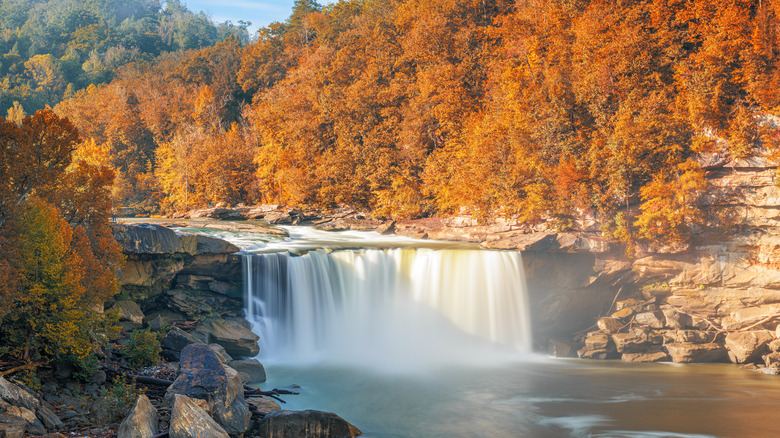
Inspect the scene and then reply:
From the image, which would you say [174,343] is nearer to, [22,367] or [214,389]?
[22,367]

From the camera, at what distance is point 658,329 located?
20.3 m

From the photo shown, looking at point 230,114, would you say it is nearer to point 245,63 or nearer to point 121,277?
point 245,63

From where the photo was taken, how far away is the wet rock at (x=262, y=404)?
36.0 feet

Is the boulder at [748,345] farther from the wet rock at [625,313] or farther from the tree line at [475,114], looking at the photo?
the tree line at [475,114]

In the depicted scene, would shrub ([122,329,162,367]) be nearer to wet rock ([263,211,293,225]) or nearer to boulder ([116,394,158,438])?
boulder ([116,394,158,438])

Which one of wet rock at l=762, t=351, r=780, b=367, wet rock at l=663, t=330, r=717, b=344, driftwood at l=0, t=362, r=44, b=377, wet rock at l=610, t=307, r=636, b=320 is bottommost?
wet rock at l=762, t=351, r=780, b=367

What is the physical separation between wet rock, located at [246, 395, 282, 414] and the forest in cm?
377

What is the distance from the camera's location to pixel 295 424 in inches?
393

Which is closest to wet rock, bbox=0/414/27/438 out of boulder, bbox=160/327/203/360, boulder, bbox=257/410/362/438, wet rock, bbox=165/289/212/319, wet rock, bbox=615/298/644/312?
boulder, bbox=257/410/362/438

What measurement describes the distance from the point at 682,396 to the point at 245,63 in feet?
176

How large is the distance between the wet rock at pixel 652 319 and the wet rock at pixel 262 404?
53.0ft

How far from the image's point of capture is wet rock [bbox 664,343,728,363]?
62.2 feet

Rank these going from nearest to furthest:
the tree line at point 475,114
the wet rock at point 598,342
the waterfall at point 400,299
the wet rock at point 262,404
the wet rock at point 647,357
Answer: the wet rock at point 262,404
the wet rock at point 647,357
the waterfall at point 400,299
the wet rock at point 598,342
the tree line at point 475,114

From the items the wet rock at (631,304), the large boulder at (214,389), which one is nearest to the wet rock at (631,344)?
the wet rock at (631,304)
